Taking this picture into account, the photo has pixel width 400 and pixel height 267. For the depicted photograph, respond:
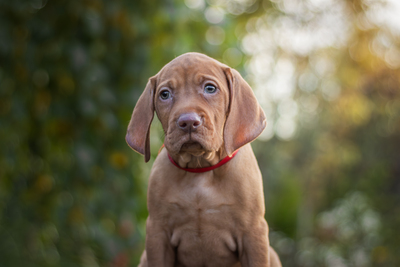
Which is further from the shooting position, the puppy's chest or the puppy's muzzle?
the puppy's chest

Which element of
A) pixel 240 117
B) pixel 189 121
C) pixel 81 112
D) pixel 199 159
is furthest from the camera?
pixel 81 112

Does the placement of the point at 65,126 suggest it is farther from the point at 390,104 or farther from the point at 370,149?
the point at 370,149

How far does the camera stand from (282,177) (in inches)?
554

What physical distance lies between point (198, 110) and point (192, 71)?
0.22 m

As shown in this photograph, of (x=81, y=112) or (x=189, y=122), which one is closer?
(x=189, y=122)

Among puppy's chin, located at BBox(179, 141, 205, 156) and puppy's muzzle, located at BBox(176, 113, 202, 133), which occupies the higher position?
puppy's muzzle, located at BBox(176, 113, 202, 133)

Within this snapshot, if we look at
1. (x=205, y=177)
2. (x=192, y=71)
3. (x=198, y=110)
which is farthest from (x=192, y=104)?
(x=205, y=177)

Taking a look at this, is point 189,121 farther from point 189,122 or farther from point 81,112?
point 81,112

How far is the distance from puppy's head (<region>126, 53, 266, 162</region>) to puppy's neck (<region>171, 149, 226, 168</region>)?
32 millimetres

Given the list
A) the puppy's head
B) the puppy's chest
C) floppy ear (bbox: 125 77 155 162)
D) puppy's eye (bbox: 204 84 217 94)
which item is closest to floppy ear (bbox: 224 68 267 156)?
the puppy's head

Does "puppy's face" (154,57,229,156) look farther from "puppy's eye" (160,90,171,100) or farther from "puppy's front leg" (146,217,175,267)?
"puppy's front leg" (146,217,175,267)

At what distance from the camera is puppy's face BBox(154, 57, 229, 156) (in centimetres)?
185

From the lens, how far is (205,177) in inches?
80.4

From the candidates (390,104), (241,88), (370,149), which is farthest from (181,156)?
(370,149)
